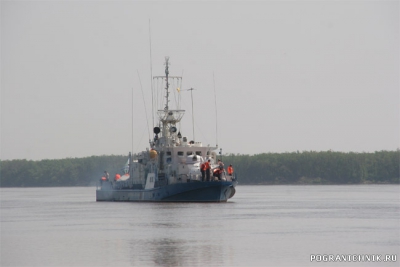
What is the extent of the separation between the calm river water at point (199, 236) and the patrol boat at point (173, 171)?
2.54 meters

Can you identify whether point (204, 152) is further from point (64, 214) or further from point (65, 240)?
point (65, 240)

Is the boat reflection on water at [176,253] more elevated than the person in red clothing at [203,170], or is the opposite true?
the person in red clothing at [203,170]

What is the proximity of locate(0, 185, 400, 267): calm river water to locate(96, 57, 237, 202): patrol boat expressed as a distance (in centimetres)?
254

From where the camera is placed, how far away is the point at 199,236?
52.8 metres

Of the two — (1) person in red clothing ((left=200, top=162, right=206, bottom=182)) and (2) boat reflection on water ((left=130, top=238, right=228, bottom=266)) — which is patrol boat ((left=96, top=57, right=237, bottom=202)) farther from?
(2) boat reflection on water ((left=130, top=238, right=228, bottom=266))

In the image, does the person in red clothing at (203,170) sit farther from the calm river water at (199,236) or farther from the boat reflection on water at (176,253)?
the boat reflection on water at (176,253)

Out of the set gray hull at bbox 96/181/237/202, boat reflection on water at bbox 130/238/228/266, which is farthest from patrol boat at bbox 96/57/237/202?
boat reflection on water at bbox 130/238/228/266

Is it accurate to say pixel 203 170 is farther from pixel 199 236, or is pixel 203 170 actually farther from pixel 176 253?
pixel 176 253

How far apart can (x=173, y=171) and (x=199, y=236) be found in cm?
2931

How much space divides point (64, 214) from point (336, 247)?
36.6 m

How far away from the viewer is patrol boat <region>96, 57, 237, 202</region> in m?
80.6

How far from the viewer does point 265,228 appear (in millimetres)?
57531

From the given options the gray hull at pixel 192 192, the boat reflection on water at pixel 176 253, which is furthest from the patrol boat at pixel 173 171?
the boat reflection on water at pixel 176 253

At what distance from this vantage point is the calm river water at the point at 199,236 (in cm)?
4231
